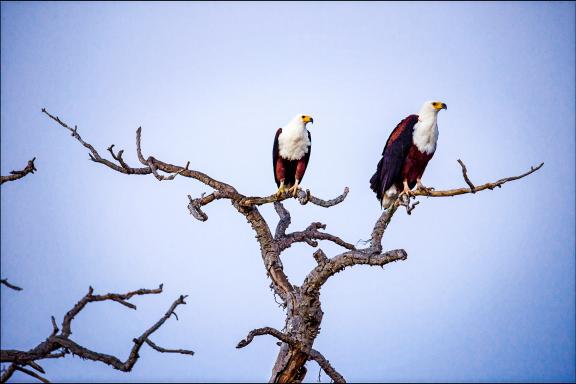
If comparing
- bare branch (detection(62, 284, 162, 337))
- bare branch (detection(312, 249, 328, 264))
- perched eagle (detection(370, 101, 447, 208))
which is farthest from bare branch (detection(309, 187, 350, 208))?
bare branch (detection(62, 284, 162, 337))

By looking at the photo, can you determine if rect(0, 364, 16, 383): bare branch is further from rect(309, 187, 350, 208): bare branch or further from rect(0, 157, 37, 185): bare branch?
rect(309, 187, 350, 208): bare branch

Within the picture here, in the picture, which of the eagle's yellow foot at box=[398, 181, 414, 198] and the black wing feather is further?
the black wing feather

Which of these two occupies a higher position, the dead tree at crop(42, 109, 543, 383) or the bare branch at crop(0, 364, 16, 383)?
the dead tree at crop(42, 109, 543, 383)

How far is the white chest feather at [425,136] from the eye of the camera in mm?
6613

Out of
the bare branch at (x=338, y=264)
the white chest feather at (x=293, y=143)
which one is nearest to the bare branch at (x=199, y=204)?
the bare branch at (x=338, y=264)

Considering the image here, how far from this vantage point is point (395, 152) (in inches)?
261

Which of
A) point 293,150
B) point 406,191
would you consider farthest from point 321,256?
point 293,150

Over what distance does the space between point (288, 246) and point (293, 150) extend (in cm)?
218

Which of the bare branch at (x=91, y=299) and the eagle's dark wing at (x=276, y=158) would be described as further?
the eagle's dark wing at (x=276, y=158)

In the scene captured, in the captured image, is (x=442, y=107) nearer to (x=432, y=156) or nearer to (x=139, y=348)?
(x=432, y=156)

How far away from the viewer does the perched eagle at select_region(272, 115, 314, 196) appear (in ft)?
25.2

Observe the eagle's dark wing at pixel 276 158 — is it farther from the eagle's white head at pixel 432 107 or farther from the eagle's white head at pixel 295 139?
the eagle's white head at pixel 432 107

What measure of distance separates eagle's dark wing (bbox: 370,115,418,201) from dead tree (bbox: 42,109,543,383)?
80cm

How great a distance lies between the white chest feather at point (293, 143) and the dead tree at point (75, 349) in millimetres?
3664
